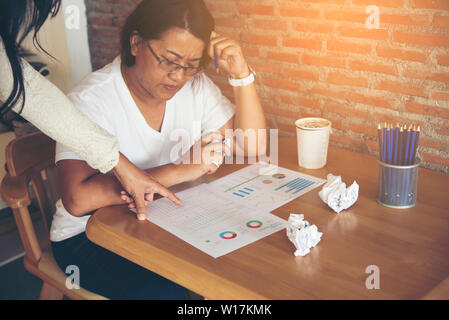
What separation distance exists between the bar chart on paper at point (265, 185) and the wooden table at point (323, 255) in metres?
0.04

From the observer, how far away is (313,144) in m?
1.40

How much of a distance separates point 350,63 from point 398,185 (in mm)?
562

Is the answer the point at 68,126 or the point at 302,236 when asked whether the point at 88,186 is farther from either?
the point at 302,236

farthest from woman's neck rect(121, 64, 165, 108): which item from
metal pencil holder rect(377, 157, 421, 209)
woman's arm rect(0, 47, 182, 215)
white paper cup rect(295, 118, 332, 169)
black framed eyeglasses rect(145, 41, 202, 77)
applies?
metal pencil holder rect(377, 157, 421, 209)

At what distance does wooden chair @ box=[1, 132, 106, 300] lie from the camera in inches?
53.7

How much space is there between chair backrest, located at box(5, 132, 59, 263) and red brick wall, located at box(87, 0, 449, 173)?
0.81 m

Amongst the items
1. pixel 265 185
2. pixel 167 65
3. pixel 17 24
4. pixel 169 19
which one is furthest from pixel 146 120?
pixel 17 24

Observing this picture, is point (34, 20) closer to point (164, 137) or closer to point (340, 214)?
point (164, 137)

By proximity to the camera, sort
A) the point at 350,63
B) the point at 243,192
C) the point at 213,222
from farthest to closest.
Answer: the point at 350,63 < the point at 243,192 < the point at 213,222

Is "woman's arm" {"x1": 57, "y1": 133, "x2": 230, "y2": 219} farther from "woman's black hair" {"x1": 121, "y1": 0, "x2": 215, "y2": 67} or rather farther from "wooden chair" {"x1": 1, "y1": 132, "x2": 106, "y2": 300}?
"woman's black hair" {"x1": 121, "y1": 0, "x2": 215, "y2": 67}

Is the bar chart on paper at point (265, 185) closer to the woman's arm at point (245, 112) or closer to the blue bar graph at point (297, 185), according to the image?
the blue bar graph at point (297, 185)
